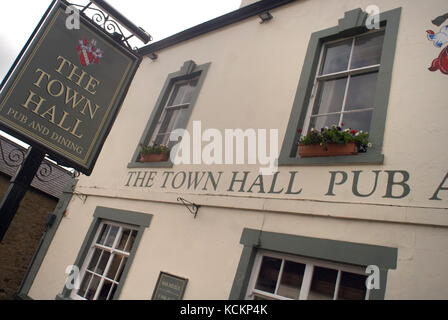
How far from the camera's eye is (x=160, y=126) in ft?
22.9

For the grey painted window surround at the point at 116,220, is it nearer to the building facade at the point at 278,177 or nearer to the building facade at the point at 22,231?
the building facade at the point at 278,177

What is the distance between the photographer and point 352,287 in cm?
341

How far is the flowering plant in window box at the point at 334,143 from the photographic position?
3848 mm

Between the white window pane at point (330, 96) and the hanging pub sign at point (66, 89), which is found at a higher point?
the white window pane at point (330, 96)

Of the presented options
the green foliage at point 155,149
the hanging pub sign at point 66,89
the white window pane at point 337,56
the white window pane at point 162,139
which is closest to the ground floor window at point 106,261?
the green foliage at point 155,149

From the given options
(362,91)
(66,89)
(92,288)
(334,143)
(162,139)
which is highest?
(362,91)

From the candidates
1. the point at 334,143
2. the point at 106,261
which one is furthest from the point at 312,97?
the point at 106,261

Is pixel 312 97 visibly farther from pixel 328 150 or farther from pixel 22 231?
pixel 22 231

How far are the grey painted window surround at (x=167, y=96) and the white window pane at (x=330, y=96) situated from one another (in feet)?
7.92

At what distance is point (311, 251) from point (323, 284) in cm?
36

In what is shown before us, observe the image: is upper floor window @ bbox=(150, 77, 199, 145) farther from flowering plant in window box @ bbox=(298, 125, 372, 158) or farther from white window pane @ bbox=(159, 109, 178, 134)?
flowering plant in window box @ bbox=(298, 125, 372, 158)

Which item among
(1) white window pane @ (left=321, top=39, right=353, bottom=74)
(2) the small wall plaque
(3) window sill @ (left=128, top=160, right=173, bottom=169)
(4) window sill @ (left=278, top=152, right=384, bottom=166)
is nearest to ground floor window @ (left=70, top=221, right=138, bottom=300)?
(2) the small wall plaque

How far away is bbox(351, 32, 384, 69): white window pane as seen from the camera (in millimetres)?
4617

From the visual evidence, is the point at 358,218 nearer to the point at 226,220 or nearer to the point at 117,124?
the point at 226,220
